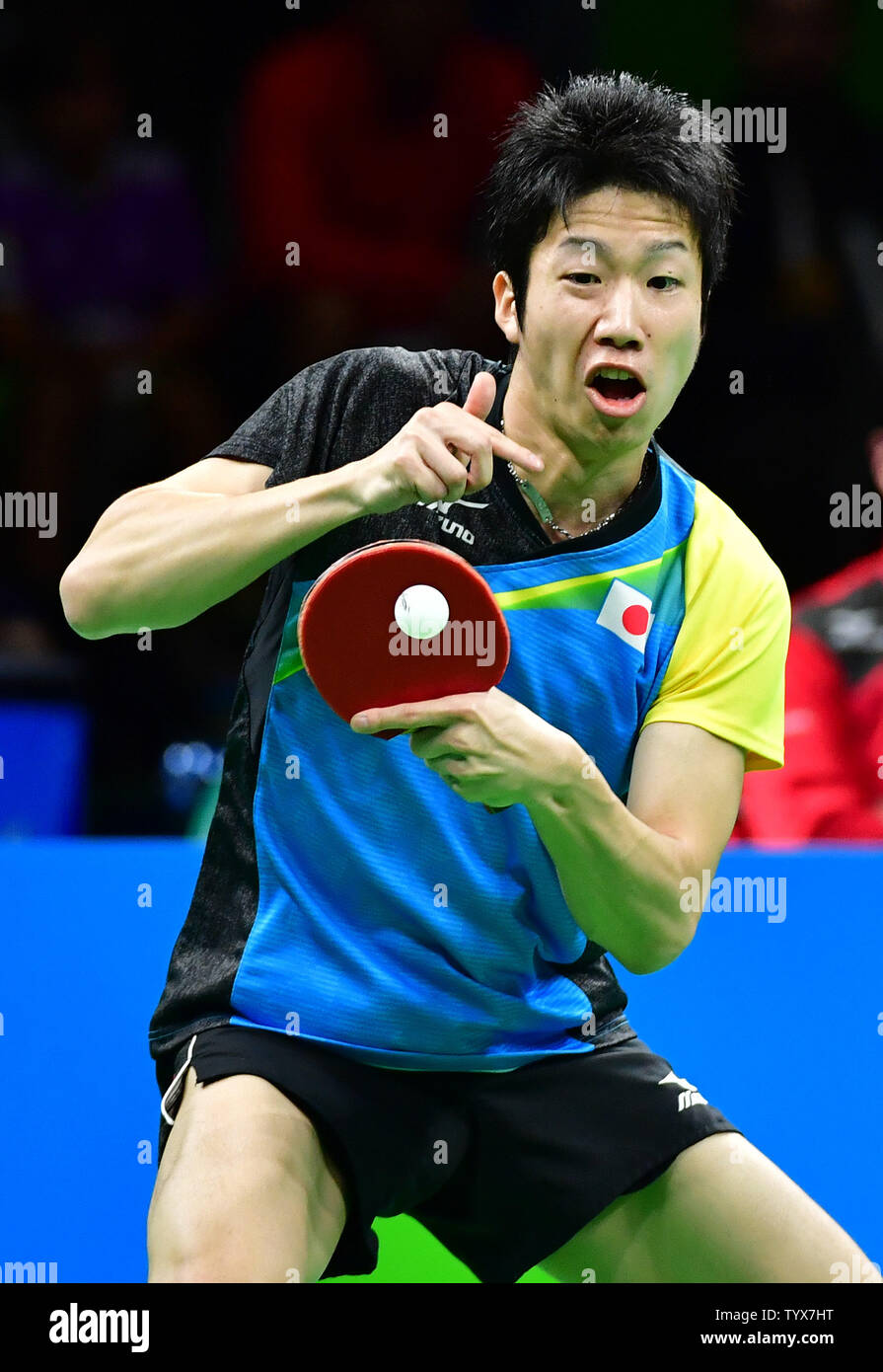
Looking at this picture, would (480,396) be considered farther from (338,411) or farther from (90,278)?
(90,278)

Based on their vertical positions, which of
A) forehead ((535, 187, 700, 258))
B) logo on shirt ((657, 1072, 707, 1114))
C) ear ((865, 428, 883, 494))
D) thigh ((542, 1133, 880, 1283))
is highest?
ear ((865, 428, 883, 494))

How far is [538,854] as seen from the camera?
2.08 metres

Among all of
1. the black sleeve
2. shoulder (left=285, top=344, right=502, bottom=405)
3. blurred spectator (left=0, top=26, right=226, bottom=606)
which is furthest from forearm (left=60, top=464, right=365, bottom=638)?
blurred spectator (left=0, top=26, right=226, bottom=606)

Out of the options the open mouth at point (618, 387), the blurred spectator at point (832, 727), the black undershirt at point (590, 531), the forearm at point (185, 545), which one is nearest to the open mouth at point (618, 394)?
the open mouth at point (618, 387)

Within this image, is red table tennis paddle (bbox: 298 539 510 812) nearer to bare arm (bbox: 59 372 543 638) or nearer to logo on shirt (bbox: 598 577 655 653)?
bare arm (bbox: 59 372 543 638)

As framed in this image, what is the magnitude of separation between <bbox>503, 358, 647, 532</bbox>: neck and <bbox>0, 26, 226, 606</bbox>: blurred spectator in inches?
96.4

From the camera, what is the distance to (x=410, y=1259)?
8.68 feet

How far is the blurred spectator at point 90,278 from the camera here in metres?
4.53

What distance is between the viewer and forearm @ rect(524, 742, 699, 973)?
72.9 inches

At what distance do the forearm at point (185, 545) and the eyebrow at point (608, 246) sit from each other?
459 mm

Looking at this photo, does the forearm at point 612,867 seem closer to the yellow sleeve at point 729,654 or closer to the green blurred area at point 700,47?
the yellow sleeve at point 729,654

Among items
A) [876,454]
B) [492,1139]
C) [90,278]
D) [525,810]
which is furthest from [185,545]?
[90,278]

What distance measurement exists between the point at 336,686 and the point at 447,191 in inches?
126

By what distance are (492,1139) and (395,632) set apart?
0.66m
